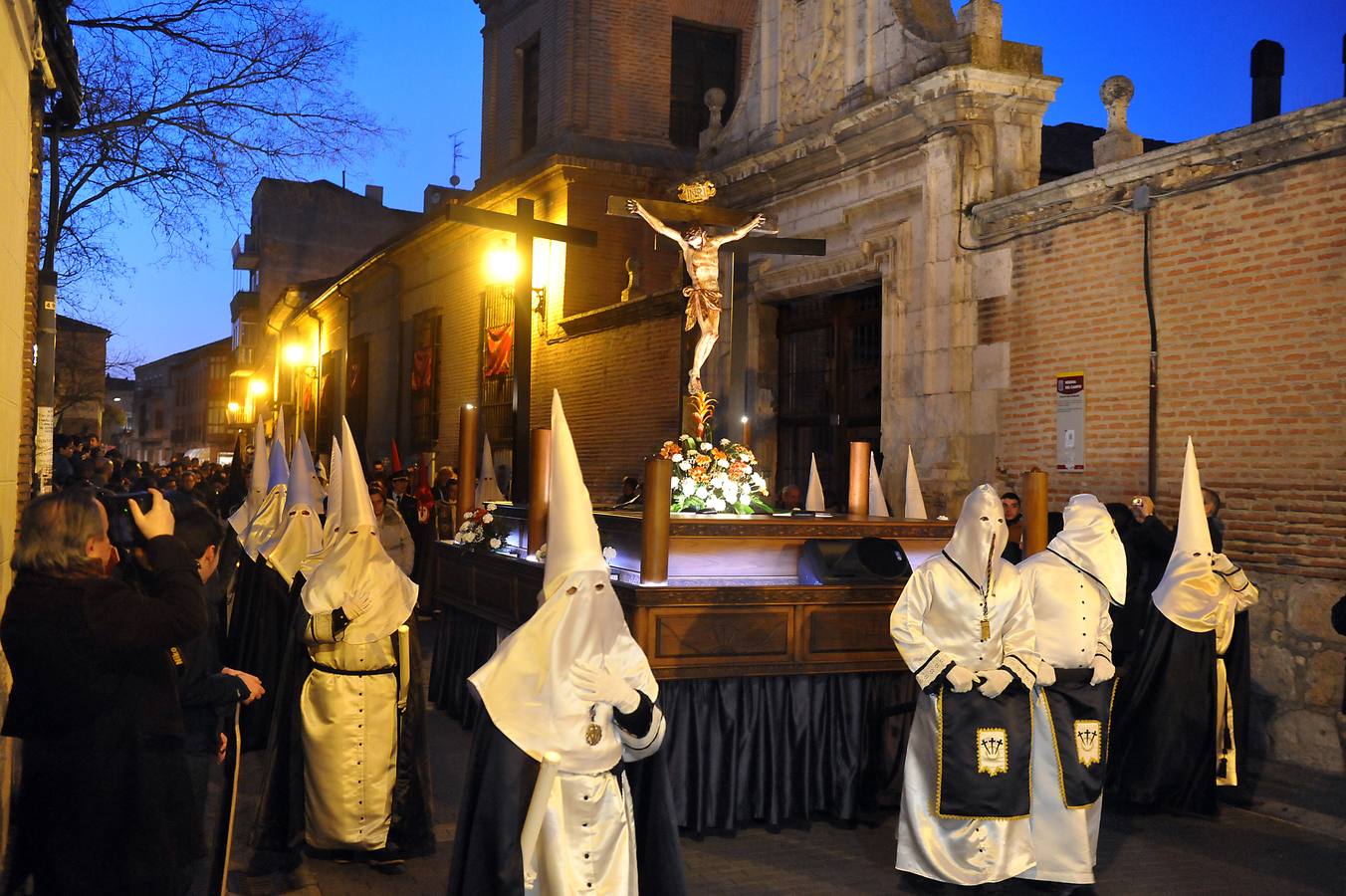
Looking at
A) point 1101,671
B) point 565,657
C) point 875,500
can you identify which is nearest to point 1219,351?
point 875,500

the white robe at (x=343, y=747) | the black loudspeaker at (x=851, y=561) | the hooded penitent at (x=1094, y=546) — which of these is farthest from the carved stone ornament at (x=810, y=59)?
the white robe at (x=343, y=747)

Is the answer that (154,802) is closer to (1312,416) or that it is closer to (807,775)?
(807,775)

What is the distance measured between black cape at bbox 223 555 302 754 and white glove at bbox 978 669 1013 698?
14.8 feet

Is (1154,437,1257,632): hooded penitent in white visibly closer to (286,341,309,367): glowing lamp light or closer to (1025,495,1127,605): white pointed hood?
(1025,495,1127,605): white pointed hood

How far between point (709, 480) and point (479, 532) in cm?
223

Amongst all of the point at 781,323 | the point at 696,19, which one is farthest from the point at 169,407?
the point at 781,323

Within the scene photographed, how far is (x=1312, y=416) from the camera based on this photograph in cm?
809

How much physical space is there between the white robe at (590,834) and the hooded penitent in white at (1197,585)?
4.57 meters

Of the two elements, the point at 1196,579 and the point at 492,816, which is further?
the point at 1196,579

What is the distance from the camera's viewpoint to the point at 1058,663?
19.5 ft

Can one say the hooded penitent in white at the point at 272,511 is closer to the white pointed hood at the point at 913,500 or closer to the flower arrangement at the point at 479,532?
the flower arrangement at the point at 479,532

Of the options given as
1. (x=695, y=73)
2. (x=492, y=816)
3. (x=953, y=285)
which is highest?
(x=695, y=73)

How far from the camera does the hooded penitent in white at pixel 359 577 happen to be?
5586mm

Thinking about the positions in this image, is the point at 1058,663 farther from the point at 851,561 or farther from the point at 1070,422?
the point at 1070,422
